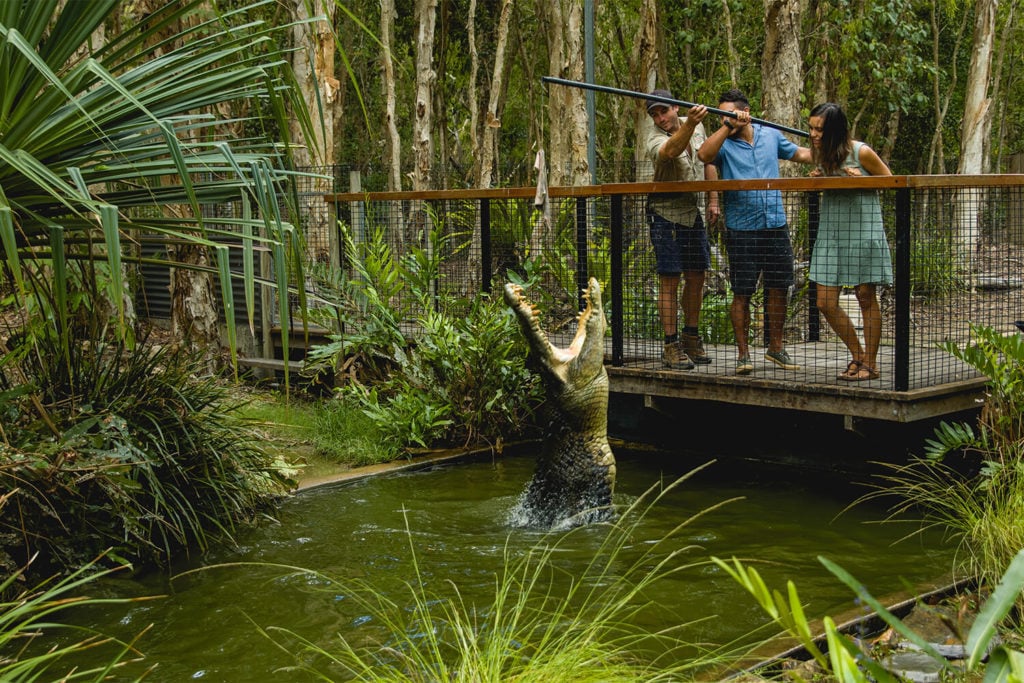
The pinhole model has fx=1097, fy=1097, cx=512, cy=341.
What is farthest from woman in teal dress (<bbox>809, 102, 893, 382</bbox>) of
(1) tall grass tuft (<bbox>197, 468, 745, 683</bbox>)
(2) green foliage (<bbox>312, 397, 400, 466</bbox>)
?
(2) green foliage (<bbox>312, 397, 400, 466</bbox>)

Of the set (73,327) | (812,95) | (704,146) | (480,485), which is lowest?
(480,485)

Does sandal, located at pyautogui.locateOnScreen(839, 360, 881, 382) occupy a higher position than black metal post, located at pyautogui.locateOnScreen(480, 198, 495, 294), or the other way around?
black metal post, located at pyautogui.locateOnScreen(480, 198, 495, 294)

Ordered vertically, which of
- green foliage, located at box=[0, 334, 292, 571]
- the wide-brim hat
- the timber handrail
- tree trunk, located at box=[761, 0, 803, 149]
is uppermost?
tree trunk, located at box=[761, 0, 803, 149]

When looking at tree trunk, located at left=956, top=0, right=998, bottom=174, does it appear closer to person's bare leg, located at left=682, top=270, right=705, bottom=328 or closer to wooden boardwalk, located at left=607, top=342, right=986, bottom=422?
wooden boardwalk, located at left=607, top=342, right=986, bottom=422

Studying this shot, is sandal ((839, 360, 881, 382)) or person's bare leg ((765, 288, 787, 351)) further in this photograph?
person's bare leg ((765, 288, 787, 351))

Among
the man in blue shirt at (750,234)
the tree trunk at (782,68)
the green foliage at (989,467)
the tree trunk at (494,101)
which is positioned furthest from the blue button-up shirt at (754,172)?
the tree trunk at (494,101)

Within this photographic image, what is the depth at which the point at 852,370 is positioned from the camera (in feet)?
22.6

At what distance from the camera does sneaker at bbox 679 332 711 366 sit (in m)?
7.94

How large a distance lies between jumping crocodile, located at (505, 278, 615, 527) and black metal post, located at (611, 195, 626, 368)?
151cm

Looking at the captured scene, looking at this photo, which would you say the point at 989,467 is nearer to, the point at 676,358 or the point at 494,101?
the point at 676,358

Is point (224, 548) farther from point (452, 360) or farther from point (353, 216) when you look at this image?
point (353, 216)

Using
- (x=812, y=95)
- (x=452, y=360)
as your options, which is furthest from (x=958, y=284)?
(x=812, y=95)

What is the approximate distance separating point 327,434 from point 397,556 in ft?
9.03

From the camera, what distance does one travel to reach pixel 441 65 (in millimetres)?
25688
